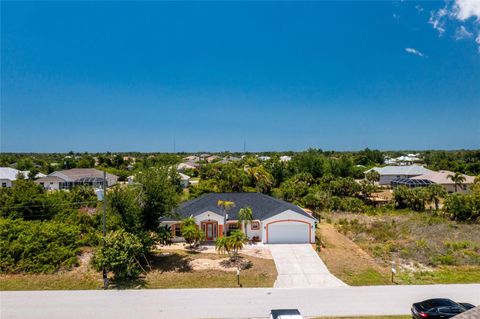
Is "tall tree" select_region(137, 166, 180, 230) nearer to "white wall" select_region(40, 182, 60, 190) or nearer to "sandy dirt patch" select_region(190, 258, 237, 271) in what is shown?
"sandy dirt patch" select_region(190, 258, 237, 271)

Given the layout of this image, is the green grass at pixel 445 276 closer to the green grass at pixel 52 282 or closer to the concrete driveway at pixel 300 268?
the concrete driveway at pixel 300 268

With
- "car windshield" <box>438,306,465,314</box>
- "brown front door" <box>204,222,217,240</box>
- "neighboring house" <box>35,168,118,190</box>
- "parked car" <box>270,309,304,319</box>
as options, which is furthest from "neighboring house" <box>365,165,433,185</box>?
"parked car" <box>270,309,304,319</box>

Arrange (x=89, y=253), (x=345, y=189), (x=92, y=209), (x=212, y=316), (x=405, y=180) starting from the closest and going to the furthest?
(x=212, y=316)
(x=89, y=253)
(x=92, y=209)
(x=345, y=189)
(x=405, y=180)

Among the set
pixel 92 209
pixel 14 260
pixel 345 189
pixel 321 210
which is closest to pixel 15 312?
pixel 14 260

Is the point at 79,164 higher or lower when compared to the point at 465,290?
higher

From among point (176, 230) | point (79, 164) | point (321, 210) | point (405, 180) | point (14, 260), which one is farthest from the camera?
point (79, 164)

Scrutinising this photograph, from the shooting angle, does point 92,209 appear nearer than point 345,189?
Yes

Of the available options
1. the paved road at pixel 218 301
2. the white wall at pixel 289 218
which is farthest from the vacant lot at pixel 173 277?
the white wall at pixel 289 218

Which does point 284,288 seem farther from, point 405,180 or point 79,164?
point 79,164
